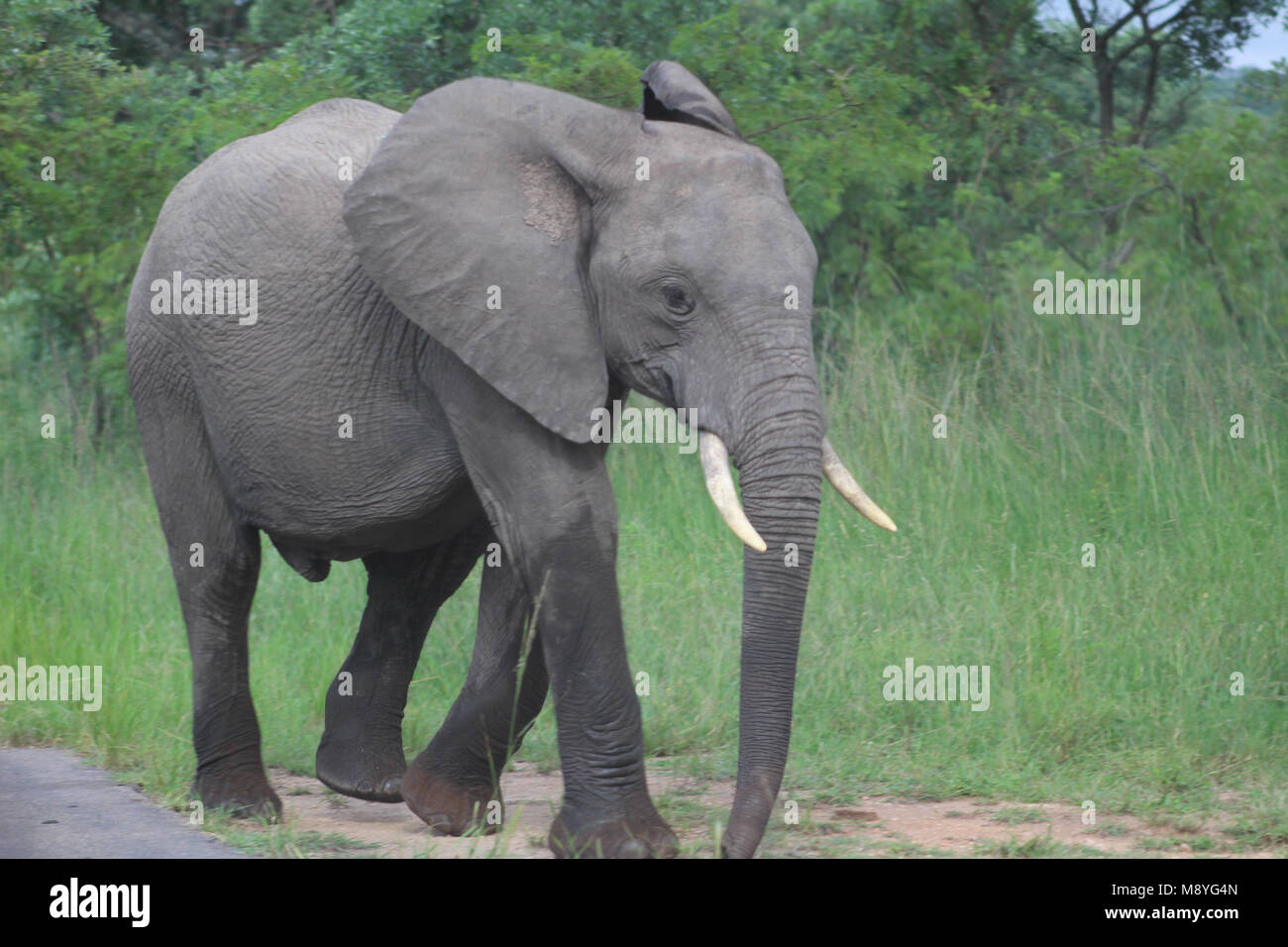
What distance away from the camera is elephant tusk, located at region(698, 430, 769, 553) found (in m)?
4.23

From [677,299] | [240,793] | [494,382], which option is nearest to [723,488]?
[677,299]

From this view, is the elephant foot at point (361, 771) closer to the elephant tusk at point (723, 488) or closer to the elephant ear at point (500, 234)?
the elephant ear at point (500, 234)

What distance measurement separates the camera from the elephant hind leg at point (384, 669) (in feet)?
19.2

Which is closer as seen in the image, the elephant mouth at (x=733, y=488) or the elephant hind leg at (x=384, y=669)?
the elephant mouth at (x=733, y=488)

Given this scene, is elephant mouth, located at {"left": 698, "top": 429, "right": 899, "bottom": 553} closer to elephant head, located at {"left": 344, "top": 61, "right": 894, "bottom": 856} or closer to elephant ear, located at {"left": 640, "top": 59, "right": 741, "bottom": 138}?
elephant head, located at {"left": 344, "top": 61, "right": 894, "bottom": 856}

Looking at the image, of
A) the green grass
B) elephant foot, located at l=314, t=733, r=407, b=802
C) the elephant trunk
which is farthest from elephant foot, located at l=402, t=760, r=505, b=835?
the elephant trunk

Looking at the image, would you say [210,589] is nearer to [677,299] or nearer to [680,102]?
[677,299]

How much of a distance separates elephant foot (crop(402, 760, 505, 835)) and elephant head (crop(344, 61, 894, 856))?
121cm

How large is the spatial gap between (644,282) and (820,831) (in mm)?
1886

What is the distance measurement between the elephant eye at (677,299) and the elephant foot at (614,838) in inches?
56.0

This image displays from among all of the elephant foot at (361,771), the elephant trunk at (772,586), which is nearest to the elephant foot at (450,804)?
the elephant foot at (361,771)

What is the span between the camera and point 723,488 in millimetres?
4336

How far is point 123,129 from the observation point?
10422 mm

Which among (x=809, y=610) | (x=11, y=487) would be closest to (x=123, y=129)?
(x=11, y=487)
